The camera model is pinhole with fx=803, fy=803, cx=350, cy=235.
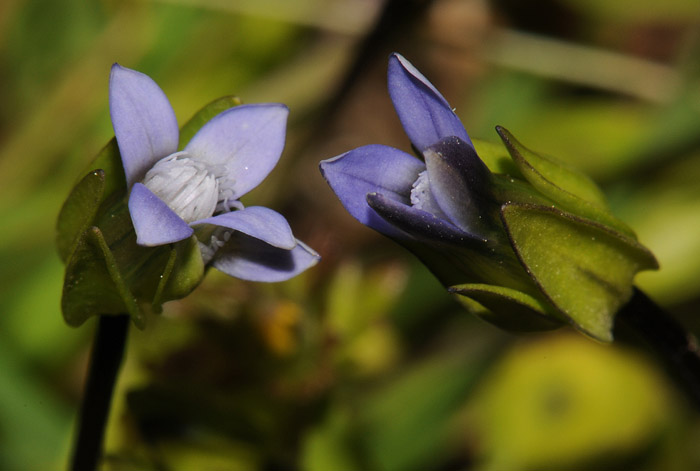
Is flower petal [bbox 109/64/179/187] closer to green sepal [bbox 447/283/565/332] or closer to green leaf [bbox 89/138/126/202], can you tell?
green leaf [bbox 89/138/126/202]

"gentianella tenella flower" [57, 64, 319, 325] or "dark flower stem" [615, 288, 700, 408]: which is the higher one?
→ "dark flower stem" [615, 288, 700, 408]

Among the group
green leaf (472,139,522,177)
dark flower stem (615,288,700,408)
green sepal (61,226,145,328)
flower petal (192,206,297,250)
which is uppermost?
green leaf (472,139,522,177)

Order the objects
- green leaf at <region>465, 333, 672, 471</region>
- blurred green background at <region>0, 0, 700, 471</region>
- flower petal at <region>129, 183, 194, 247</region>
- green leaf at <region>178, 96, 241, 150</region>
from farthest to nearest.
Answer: green leaf at <region>465, 333, 672, 471</region>, blurred green background at <region>0, 0, 700, 471</region>, green leaf at <region>178, 96, 241, 150</region>, flower petal at <region>129, 183, 194, 247</region>

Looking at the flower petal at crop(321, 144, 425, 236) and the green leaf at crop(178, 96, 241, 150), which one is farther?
the green leaf at crop(178, 96, 241, 150)

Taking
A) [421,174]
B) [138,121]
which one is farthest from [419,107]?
[138,121]

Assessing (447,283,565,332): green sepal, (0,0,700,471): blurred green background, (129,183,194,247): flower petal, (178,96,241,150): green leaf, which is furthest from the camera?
(0,0,700,471): blurred green background

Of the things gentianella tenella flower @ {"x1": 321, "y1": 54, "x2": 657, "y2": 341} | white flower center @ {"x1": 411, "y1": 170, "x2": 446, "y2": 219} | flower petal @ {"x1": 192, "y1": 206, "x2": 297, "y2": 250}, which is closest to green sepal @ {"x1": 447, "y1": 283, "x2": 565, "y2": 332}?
gentianella tenella flower @ {"x1": 321, "y1": 54, "x2": 657, "y2": 341}

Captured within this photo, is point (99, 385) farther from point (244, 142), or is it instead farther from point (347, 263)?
point (347, 263)
